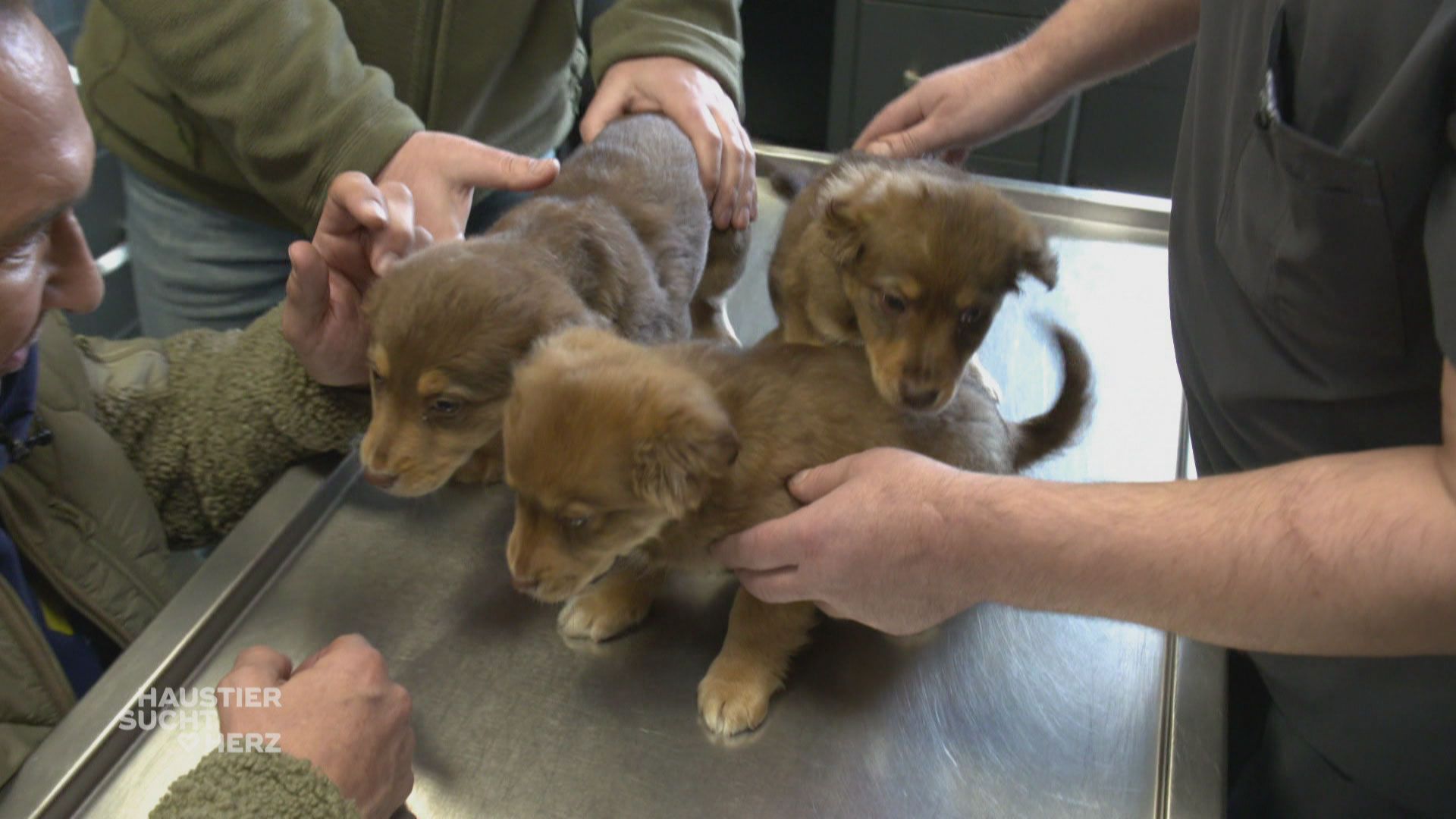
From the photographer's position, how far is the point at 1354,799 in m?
1.35

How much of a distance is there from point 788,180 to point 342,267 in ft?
2.79

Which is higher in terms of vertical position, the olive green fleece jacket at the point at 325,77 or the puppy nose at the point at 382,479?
the olive green fleece jacket at the point at 325,77

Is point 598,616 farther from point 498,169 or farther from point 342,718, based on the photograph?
point 498,169

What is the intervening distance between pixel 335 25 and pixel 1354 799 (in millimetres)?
1701

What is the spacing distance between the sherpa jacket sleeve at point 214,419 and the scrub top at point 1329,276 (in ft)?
3.56

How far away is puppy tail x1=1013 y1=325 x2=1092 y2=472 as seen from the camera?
1.43m

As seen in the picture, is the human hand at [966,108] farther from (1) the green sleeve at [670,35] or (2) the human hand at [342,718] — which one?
(2) the human hand at [342,718]

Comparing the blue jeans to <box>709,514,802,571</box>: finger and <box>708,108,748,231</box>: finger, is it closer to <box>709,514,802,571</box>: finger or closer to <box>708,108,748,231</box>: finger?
<box>708,108,748,231</box>: finger

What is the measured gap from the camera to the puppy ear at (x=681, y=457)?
1089 millimetres

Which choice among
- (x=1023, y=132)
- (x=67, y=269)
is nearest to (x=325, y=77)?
(x=67, y=269)

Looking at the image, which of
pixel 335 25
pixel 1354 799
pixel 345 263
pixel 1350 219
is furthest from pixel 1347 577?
pixel 335 25

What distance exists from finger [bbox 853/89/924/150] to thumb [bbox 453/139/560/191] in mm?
569

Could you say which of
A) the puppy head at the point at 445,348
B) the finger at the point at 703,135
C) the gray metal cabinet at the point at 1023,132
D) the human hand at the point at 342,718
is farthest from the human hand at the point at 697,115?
the gray metal cabinet at the point at 1023,132

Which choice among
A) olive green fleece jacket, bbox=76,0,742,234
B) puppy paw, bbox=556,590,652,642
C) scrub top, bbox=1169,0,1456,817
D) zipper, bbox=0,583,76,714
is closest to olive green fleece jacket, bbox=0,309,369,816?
zipper, bbox=0,583,76,714
